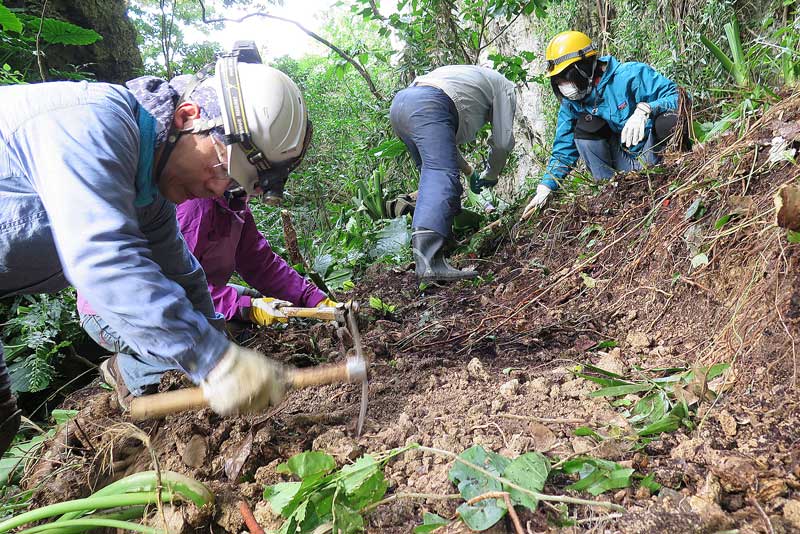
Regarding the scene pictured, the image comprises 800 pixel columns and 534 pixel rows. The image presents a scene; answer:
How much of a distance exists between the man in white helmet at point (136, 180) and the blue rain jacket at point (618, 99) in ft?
8.41

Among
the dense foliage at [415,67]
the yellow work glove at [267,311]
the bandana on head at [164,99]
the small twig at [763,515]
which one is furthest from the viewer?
the dense foliage at [415,67]

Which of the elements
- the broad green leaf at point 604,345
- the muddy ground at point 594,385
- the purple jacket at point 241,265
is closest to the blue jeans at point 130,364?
the muddy ground at point 594,385

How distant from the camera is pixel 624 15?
5387mm

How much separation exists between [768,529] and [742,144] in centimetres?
169

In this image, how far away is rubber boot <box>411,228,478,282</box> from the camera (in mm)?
3406

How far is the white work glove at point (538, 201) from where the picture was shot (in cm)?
370

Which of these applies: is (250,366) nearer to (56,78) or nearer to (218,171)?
(218,171)

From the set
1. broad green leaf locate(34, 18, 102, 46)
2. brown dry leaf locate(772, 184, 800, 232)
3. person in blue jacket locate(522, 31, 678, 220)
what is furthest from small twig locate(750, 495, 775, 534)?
broad green leaf locate(34, 18, 102, 46)

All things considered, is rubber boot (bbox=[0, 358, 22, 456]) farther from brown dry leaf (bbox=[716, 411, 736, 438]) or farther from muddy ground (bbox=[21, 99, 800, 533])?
brown dry leaf (bbox=[716, 411, 736, 438])

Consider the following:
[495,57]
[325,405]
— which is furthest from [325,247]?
[325,405]

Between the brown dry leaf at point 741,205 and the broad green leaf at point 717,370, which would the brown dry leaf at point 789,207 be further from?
the brown dry leaf at point 741,205

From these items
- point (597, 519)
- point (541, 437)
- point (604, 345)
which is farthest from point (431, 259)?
point (597, 519)

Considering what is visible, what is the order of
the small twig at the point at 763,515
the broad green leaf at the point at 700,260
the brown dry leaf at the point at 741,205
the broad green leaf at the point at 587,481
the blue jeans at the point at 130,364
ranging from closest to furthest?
the small twig at the point at 763,515 < the broad green leaf at the point at 587,481 < the brown dry leaf at the point at 741,205 < the broad green leaf at the point at 700,260 < the blue jeans at the point at 130,364

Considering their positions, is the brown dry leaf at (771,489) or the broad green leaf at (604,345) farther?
the broad green leaf at (604,345)
